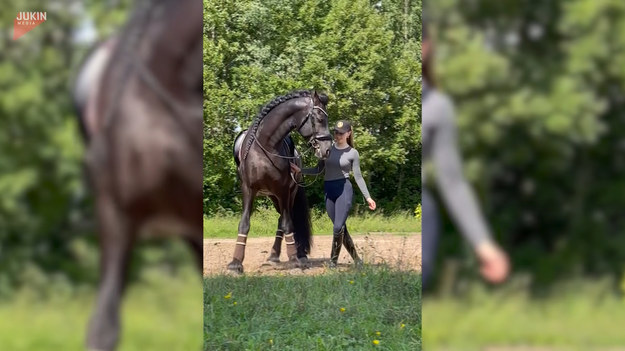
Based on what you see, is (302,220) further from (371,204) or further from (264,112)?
(264,112)

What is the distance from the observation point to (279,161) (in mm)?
6086

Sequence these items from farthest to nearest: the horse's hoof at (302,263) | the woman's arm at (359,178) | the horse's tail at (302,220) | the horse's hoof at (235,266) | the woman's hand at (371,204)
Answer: the horse's tail at (302,220) < the horse's hoof at (302,263) < the horse's hoof at (235,266) < the woman's hand at (371,204) < the woman's arm at (359,178)

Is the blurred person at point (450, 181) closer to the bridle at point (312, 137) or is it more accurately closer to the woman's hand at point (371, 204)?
the woman's hand at point (371, 204)

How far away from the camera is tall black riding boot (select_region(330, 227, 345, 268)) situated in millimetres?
6000

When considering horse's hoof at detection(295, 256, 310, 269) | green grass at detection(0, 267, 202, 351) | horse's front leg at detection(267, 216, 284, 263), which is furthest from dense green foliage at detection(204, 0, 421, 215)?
green grass at detection(0, 267, 202, 351)

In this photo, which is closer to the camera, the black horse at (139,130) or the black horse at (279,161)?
the black horse at (139,130)

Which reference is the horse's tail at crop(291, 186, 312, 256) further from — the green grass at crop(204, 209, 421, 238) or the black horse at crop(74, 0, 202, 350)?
the black horse at crop(74, 0, 202, 350)

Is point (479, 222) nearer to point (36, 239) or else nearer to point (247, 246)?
point (36, 239)

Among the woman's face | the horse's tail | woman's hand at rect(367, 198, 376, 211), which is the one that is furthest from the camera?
the horse's tail

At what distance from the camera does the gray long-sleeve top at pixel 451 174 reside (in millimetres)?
1492

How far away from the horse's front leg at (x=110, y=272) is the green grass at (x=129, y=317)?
0.08 feet

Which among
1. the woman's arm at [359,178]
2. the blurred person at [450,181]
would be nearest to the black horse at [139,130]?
the blurred person at [450,181]

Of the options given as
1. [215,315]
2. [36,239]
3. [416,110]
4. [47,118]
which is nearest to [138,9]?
[47,118]

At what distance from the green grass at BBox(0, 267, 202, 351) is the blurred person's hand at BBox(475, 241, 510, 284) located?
0.76 metres
